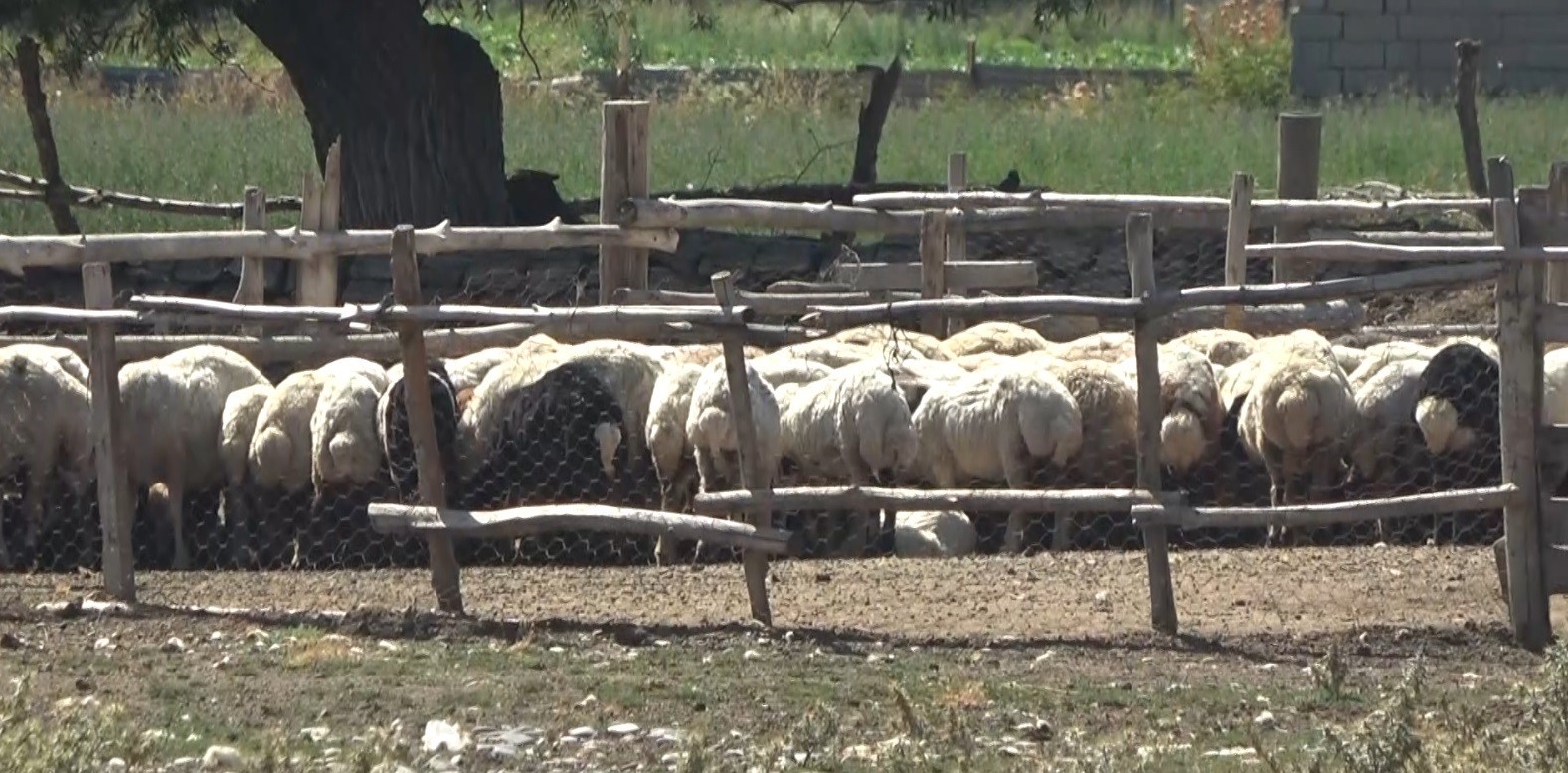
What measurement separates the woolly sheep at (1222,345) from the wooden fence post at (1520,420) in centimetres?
386

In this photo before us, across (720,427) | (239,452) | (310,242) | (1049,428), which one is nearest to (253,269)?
(310,242)

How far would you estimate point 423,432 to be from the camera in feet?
30.6

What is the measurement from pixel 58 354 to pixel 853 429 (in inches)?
158

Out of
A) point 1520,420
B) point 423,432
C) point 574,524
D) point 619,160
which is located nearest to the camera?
point 1520,420

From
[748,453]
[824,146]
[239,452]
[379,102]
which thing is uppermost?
[379,102]

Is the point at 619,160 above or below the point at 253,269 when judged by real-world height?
above

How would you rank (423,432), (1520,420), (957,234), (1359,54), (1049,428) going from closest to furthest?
(1520,420)
(423,432)
(1049,428)
(957,234)
(1359,54)

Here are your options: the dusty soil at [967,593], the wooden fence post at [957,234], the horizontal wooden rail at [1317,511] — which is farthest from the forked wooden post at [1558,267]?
the horizontal wooden rail at [1317,511]

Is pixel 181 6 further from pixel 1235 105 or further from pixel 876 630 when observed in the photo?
pixel 1235 105

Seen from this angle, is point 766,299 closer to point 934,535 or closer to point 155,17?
point 934,535

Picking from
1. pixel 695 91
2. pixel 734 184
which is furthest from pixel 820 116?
pixel 734 184

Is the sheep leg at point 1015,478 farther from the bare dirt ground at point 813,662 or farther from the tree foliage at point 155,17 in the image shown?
the tree foliage at point 155,17

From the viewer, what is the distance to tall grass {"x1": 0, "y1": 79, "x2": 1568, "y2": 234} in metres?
20.6

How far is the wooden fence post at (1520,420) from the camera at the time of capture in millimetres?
8703
